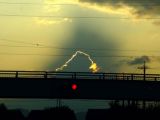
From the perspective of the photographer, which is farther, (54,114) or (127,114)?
(54,114)

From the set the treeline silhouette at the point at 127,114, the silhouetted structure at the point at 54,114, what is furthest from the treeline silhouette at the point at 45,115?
the treeline silhouette at the point at 127,114

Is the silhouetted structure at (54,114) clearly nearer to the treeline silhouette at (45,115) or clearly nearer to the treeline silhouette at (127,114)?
the treeline silhouette at (45,115)

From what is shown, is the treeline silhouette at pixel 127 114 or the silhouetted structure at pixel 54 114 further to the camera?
the silhouetted structure at pixel 54 114

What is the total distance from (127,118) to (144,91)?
14.7 ft

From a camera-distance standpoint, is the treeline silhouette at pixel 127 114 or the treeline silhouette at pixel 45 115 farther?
the treeline silhouette at pixel 45 115

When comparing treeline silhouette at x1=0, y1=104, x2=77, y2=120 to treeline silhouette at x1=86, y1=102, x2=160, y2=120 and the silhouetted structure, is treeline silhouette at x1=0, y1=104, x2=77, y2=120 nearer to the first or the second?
the silhouetted structure

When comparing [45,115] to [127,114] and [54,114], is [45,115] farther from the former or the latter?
[127,114]

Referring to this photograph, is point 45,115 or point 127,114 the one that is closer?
point 127,114

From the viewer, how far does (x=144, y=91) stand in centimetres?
6119

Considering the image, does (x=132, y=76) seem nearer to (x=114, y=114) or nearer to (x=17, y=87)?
(x=114, y=114)

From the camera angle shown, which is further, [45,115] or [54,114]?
[54,114]

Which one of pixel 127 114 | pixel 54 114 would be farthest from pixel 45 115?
pixel 127 114

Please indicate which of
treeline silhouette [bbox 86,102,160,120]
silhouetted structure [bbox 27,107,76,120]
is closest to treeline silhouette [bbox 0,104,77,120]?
silhouetted structure [bbox 27,107,76,120]

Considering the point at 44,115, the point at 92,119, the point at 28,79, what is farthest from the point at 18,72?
the point at 92,119
